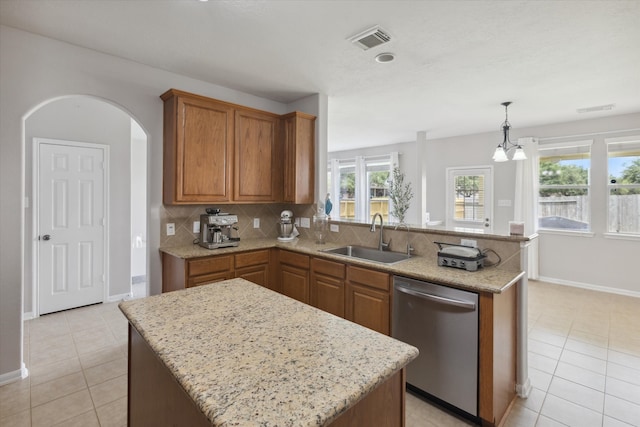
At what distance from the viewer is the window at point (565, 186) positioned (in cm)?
484

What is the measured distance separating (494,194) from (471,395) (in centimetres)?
475

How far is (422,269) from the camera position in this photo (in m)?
2.24

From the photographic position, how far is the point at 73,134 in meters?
3.81

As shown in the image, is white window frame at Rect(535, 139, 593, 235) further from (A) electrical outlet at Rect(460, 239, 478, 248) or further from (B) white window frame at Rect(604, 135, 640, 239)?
(A) electrical outlet at Rect(460, 239, 478, 248)

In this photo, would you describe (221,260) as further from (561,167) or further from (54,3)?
(561,167)

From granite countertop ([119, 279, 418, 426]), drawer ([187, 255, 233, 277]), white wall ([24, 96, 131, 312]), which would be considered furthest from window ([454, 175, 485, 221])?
white wall ([24, 96, 131, 312])

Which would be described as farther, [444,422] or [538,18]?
[538,18]

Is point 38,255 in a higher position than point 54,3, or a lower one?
lower

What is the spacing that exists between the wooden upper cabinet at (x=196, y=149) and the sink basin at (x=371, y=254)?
4.32 ft

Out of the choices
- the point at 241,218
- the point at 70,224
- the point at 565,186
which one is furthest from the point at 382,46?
the point at 565,186

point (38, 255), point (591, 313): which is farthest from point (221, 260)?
point (591, 313)

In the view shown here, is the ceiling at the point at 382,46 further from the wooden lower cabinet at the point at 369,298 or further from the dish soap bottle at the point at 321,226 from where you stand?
the wooden lower cabinet at the point at 369,298

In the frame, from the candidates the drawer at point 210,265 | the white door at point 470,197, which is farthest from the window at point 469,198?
the drawer at point 210,265

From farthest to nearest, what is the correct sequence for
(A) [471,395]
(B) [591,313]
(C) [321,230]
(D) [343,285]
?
1. (B) [591,313]
2. (C) [321,230]
3. (D) [343,285]
4. (A) [471,395]
